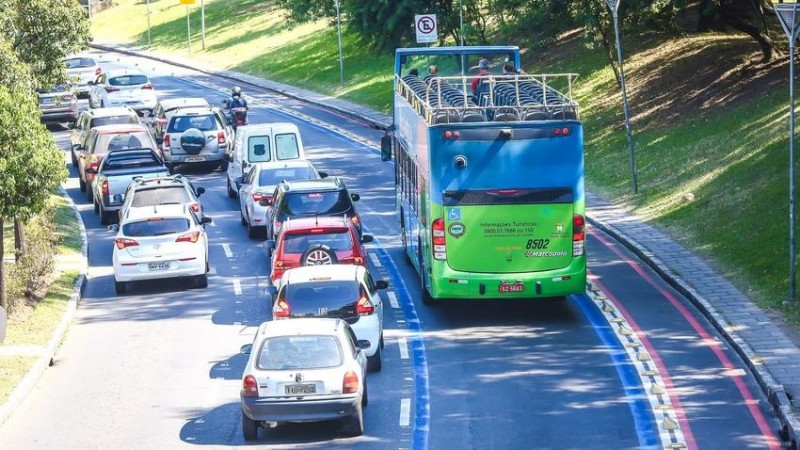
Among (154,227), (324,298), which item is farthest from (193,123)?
(324,298)

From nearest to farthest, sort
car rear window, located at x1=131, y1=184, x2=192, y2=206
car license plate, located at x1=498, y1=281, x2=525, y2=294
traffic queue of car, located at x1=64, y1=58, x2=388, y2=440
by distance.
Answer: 1. traffic queue of car, located at x1=64, y1=58, x2=388, y2=440
2. car license plate, located at x1=498, y1=281, x2=525, y2=294
3. car rear window, located at x1=131, y1=184, x2=192, y2=206

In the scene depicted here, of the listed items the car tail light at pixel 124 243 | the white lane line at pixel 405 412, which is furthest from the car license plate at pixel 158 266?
the white lane line at pixel 405 412

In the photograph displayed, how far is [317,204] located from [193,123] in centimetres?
1354

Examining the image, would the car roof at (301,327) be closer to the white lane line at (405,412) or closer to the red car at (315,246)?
the white lane line at (405,412)

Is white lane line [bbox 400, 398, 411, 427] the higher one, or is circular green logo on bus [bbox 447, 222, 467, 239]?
circular green logo on bus [bbox 447, 222, 467, 239]

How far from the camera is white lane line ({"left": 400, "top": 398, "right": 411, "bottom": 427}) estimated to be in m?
18.5

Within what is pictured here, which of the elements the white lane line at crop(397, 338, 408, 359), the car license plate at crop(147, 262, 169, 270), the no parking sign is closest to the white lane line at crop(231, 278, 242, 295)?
the car license plate at crop(147, 262, 169, 270)

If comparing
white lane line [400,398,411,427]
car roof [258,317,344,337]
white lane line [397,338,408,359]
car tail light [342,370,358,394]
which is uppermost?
car roof [258,317,344,337]

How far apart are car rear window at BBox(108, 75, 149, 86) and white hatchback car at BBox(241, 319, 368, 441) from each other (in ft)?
117

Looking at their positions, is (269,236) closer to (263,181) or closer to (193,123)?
(263,181)

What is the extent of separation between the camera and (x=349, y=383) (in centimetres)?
1739

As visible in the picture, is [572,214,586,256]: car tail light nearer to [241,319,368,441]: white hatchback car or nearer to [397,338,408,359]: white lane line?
[397,338,408,359]: white lane line

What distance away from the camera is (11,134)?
79.4 ft

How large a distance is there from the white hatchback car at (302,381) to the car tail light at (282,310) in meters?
2.71
